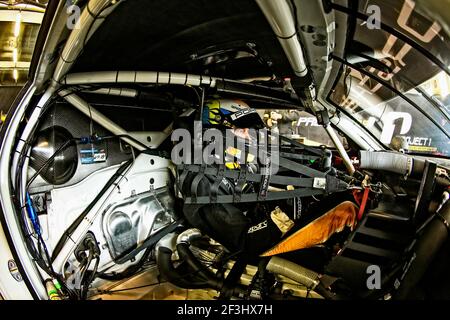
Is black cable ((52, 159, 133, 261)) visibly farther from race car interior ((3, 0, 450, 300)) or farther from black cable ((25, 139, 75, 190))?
black cable ((25, 139, 75, 190))

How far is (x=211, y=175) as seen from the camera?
8.72 ft

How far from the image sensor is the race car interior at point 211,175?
5.98 feet

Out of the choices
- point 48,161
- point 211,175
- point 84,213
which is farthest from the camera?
point 211,175

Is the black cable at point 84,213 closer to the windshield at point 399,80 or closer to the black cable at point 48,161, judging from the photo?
the black cable at point 48,161

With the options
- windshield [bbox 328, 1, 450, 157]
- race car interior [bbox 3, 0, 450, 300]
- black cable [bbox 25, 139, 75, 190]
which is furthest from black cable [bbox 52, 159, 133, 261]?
windshield [bbox 328, 1, 450, 157]

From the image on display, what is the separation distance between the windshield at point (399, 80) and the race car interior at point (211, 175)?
34 millimetres

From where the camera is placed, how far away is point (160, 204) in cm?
299

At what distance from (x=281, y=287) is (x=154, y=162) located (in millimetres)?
1582

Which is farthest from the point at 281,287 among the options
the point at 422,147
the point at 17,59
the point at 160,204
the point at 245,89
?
the point at 17,59

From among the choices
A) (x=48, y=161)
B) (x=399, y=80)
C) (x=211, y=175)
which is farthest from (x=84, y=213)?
(x=399, y=80)

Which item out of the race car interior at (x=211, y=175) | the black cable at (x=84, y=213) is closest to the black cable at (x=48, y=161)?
the race car interior at (x=211, y=175)

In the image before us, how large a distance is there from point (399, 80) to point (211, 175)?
183 centimetres

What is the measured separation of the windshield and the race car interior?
0.11ft

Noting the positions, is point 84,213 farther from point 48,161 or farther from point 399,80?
point 399,80
